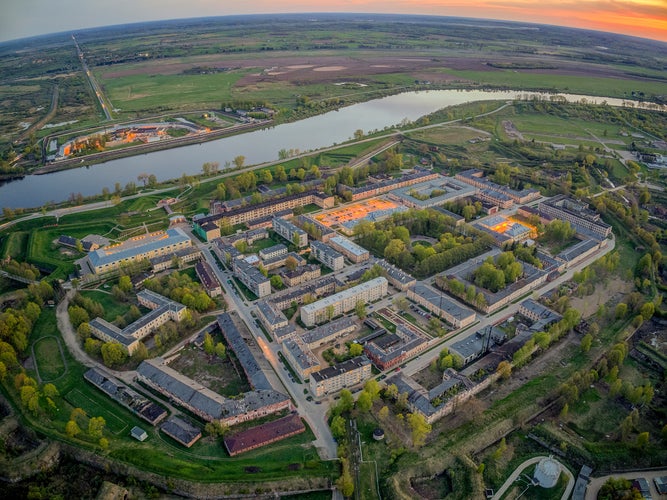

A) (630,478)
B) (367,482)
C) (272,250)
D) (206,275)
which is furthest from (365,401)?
(272,250)

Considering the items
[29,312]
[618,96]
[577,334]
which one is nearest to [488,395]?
[577,334]

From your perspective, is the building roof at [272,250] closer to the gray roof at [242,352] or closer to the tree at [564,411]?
the gray roof at [242,352]

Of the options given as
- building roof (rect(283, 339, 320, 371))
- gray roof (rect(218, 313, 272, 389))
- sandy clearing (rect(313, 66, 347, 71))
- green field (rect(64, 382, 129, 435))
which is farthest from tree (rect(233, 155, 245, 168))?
sandy clearing (rect(313, 66, 347, 71))

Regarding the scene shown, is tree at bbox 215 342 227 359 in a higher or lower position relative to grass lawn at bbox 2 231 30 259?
lower

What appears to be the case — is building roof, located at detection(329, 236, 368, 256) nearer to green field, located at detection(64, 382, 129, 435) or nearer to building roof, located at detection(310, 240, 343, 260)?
building roof, located at detection(310, 240, 343, 260)

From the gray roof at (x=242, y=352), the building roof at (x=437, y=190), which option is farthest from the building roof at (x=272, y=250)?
the building roof at (x=437, y=190)

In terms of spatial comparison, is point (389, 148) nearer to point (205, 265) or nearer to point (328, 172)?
point (328, 172)

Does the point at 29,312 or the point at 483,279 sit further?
the point at 483,279
